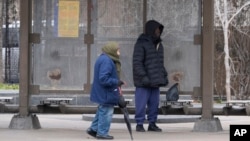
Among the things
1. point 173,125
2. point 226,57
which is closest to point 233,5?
point 226,57

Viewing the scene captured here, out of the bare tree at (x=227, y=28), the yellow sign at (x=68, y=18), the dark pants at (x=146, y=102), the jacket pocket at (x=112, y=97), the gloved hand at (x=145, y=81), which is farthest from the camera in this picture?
the bare tree at (x=227, y=28)

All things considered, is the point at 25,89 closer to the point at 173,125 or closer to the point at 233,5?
the point at 173,125

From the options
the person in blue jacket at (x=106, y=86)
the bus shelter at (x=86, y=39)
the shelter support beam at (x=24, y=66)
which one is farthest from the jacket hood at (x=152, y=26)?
the shelter support beam at (x=24, y=66)

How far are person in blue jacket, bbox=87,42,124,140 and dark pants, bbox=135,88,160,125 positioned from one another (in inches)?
40.0

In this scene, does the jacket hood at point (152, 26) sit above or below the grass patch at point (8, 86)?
above

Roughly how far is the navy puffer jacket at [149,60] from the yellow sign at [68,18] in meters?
1.26

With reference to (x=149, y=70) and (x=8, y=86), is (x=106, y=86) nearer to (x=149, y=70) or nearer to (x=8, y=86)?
(x=149, y=70)

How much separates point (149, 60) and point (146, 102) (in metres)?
0.76

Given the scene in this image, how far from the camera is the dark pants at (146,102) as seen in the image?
1261cm

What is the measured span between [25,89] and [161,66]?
8.55 feet

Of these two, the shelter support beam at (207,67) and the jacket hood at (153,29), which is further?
the shelter support beam at (207,67)

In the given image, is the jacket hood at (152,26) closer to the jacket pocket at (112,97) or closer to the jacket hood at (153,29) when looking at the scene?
the jacket hood at (153,29)

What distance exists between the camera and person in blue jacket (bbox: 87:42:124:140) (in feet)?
37.5

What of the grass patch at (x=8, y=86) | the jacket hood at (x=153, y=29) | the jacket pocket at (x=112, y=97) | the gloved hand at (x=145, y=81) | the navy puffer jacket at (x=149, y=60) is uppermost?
the jacket hood at (x=153, y=29)
